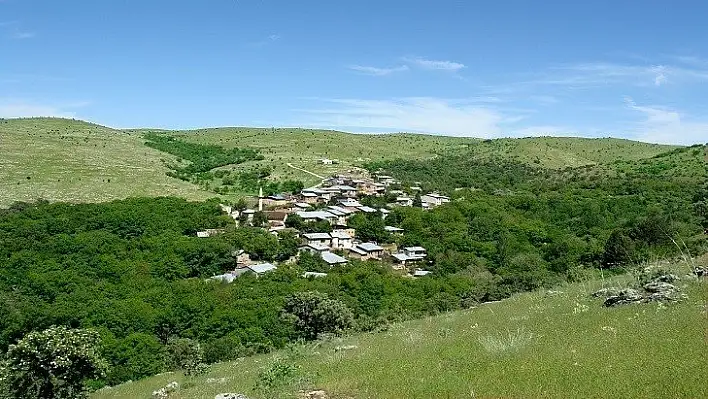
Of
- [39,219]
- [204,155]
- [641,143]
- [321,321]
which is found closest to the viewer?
[321,321]

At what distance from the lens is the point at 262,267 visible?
46750mm

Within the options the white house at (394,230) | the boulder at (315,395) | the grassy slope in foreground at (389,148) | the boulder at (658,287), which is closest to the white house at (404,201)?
the white house at (394,230)

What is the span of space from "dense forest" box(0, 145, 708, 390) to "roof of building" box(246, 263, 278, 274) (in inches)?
49.1

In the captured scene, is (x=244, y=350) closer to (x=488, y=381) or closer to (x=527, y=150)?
(x=488, y=381)

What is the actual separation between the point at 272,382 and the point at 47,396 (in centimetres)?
1357

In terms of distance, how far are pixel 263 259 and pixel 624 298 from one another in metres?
40.7

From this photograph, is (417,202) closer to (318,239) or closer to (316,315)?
(318,239)

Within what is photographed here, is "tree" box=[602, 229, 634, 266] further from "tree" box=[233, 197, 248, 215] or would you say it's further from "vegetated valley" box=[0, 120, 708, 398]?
"tree" box=[233, 197, 248, 215]

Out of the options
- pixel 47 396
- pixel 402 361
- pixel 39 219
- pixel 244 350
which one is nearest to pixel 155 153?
pixel 39 219

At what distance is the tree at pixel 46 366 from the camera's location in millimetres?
18453

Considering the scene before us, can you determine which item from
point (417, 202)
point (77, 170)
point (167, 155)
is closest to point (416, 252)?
point (417, 202)

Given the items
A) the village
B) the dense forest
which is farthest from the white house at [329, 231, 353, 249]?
the dense forest

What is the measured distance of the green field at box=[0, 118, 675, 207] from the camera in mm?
71125

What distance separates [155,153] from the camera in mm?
105750
